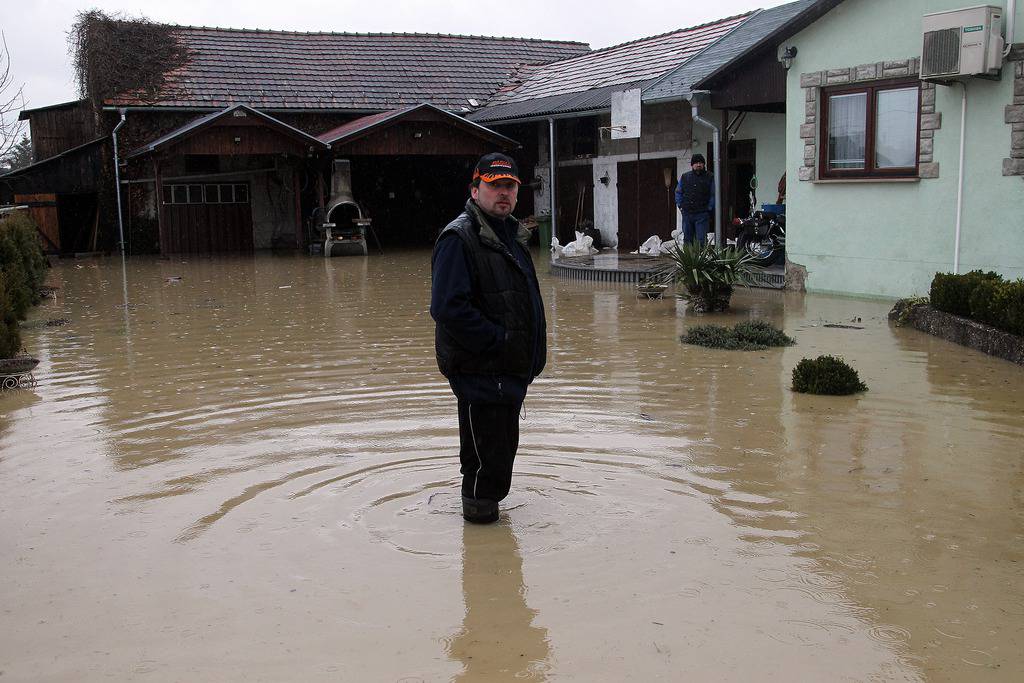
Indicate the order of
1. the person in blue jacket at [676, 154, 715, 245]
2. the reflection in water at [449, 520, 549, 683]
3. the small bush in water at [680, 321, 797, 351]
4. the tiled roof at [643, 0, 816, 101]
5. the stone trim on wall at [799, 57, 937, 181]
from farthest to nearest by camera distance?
the tiled roof at [643, 0, 816, 101] < the person in blue jacket at [676, 154, 715, 245] < the stone trim on wall at [799, 57, 937, 181] < the small bush in water at [680, 321, 797, 351] < the reflection in water at [449, 520, 549, 683]

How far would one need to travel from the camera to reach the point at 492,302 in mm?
4777

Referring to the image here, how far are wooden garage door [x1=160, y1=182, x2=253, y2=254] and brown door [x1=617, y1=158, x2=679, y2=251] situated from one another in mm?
10191

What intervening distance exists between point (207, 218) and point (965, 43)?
20624 mm

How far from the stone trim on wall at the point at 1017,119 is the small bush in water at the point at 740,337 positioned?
140 inches

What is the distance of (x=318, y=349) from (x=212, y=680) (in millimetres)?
7123

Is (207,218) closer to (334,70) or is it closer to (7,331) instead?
(334,70)

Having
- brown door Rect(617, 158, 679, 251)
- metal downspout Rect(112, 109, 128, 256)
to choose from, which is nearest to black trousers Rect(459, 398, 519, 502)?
brown door Rect(617, 158, 679, 251)

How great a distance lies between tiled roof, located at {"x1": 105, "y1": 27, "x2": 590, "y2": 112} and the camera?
1067 inches

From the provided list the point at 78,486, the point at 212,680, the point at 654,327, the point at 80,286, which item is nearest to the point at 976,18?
the point at 654,327

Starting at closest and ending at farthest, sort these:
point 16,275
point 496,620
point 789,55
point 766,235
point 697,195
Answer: point 496,620 < point 16,275 < point 789,55 < point 697,195 < point 766,235

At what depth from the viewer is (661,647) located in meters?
3.74

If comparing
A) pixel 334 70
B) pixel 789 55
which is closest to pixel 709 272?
pixel 789 55

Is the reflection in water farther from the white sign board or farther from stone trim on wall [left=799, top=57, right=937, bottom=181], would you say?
the white sign board

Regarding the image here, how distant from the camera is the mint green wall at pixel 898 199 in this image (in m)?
11.8
